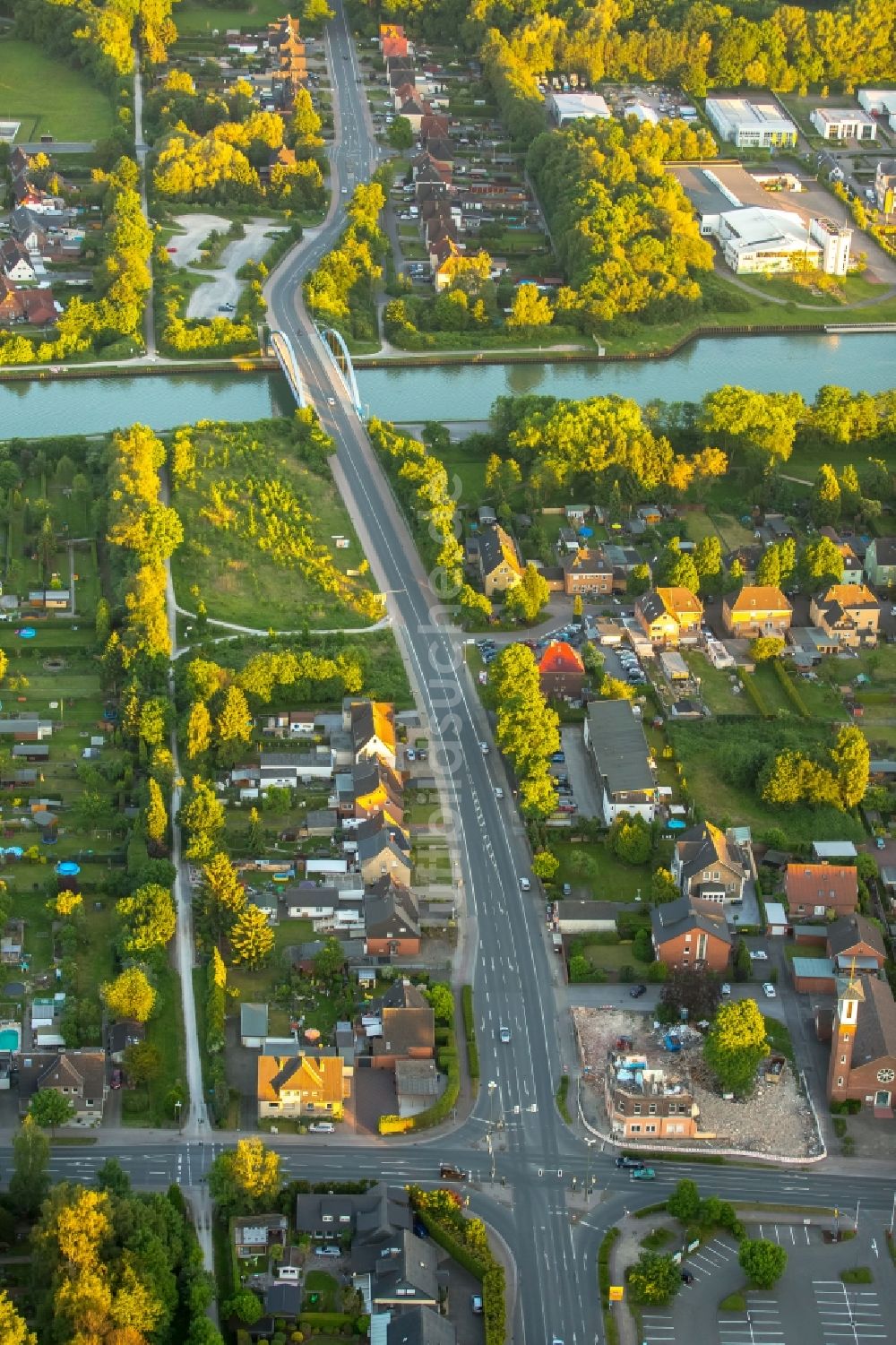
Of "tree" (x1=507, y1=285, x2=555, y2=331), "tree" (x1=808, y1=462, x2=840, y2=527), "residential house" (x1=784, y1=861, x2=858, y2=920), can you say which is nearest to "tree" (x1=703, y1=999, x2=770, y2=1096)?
"residential house" (x1=784, y1=861, x2=858, y2=920)

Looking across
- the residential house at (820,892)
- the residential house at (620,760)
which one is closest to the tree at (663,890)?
the residential house at (820,892)

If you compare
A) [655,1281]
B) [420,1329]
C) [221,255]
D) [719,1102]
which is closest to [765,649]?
[719,1102]

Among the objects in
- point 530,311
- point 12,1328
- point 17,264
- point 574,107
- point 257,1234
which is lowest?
point 17,264

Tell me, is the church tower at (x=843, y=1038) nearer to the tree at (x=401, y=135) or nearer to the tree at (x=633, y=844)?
the tree at (x=633, y=844)

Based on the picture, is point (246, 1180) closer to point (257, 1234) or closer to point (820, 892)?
point (257, 1234)

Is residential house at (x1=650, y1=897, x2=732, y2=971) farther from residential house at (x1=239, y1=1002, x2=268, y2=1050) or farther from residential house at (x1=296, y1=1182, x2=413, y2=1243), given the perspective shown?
residential house at (x1=296, y1=1182, x2=413, y2=1243)
